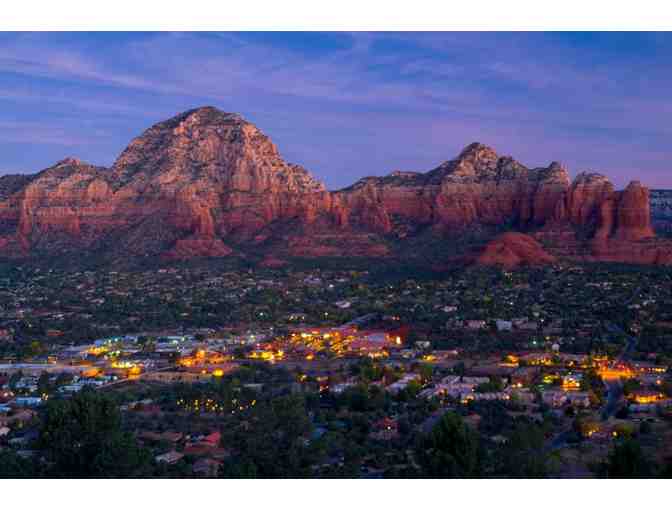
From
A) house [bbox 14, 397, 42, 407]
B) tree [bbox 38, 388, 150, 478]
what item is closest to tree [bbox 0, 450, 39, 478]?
tree [bbox 38, 388, 150, 478]

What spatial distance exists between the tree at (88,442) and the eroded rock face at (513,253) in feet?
201

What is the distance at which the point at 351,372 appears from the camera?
41938 millimetres

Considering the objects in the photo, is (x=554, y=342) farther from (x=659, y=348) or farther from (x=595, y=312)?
(x=595, y=312)

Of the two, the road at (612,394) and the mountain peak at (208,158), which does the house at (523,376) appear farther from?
the mountain peak at (208,158)

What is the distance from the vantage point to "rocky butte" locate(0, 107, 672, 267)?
301ft

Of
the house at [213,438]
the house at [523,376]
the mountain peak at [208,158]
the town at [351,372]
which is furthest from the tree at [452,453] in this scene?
the mountain peak at [208,158]

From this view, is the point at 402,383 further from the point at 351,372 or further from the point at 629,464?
the point at 629,464

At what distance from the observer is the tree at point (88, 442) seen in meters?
22.3

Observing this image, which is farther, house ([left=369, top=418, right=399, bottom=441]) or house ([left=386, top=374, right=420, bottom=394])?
house ([left=386, top=374, right=420, bottom=394])

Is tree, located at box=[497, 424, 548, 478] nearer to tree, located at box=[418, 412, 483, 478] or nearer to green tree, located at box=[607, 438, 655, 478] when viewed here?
tree, located at box=[418, 412, 483, 478]

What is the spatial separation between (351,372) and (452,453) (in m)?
19.7

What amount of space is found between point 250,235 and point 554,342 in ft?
188

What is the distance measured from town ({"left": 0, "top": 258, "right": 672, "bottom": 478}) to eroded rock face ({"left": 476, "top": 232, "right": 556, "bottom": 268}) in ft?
8.89

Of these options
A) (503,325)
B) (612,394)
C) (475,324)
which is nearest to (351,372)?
(612,394)
